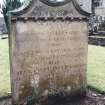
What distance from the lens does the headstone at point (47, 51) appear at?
446 centimetres

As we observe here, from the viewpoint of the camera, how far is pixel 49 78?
482 centimetres

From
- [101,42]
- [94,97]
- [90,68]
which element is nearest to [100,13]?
[101,42]

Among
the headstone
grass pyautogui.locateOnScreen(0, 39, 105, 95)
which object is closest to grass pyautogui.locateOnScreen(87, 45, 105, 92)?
grass pyautogui.locateOnScreen(0, 39, 105, 95)

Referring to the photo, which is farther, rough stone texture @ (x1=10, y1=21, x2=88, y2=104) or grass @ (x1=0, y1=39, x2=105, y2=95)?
grass @ (x1=0, y1=39, x2=105, y2=95)

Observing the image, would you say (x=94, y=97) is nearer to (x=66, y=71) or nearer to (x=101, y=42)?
Answer: (x=66, y=71)

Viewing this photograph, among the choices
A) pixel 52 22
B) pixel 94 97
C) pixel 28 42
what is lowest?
pixel 94 97

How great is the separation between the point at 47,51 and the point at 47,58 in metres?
0.13

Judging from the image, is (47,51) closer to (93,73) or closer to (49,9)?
(49,9)

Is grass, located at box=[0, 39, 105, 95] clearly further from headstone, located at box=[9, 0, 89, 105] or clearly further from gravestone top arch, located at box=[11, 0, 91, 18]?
gravestone top arch, located at box=[11, 0, 91, 18]

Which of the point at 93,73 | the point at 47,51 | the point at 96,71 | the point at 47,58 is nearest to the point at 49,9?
the point at 47,51

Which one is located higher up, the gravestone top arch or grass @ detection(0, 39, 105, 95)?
the gravestone top arch

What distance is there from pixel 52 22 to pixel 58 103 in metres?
1.52

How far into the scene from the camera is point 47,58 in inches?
187

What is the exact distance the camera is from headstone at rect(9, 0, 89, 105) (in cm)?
446
